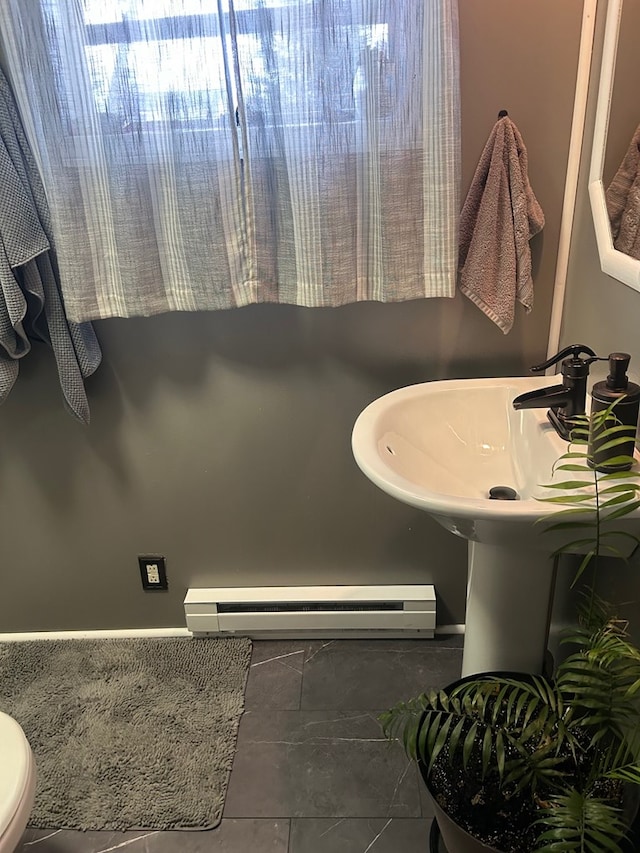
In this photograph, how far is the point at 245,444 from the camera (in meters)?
1.87

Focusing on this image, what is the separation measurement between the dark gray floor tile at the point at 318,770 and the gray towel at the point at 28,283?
3.11 ft

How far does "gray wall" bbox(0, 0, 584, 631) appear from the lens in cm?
170

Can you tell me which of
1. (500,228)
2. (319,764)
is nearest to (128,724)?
(319,764)

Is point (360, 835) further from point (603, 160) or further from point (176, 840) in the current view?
point (603, 160)

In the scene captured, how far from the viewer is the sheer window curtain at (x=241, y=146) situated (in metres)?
1.37

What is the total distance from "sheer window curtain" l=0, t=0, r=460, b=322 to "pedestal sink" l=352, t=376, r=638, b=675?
274 mm

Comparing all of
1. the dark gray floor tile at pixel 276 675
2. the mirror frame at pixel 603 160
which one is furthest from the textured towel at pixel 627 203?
the dark gray floor tile at pixel 276 675

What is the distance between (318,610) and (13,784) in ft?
3.19

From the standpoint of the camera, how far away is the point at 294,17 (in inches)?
53.3

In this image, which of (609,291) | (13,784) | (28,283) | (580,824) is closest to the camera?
(580,824)

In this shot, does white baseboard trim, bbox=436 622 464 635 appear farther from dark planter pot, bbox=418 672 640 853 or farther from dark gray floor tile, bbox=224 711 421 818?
dark planter pot, bbox=418 672 640 853

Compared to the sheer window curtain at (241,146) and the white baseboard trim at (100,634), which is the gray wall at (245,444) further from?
the sheer window curtain at (241,146)

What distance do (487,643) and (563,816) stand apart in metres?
0.49

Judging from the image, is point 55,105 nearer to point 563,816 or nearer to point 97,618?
point 97,618
